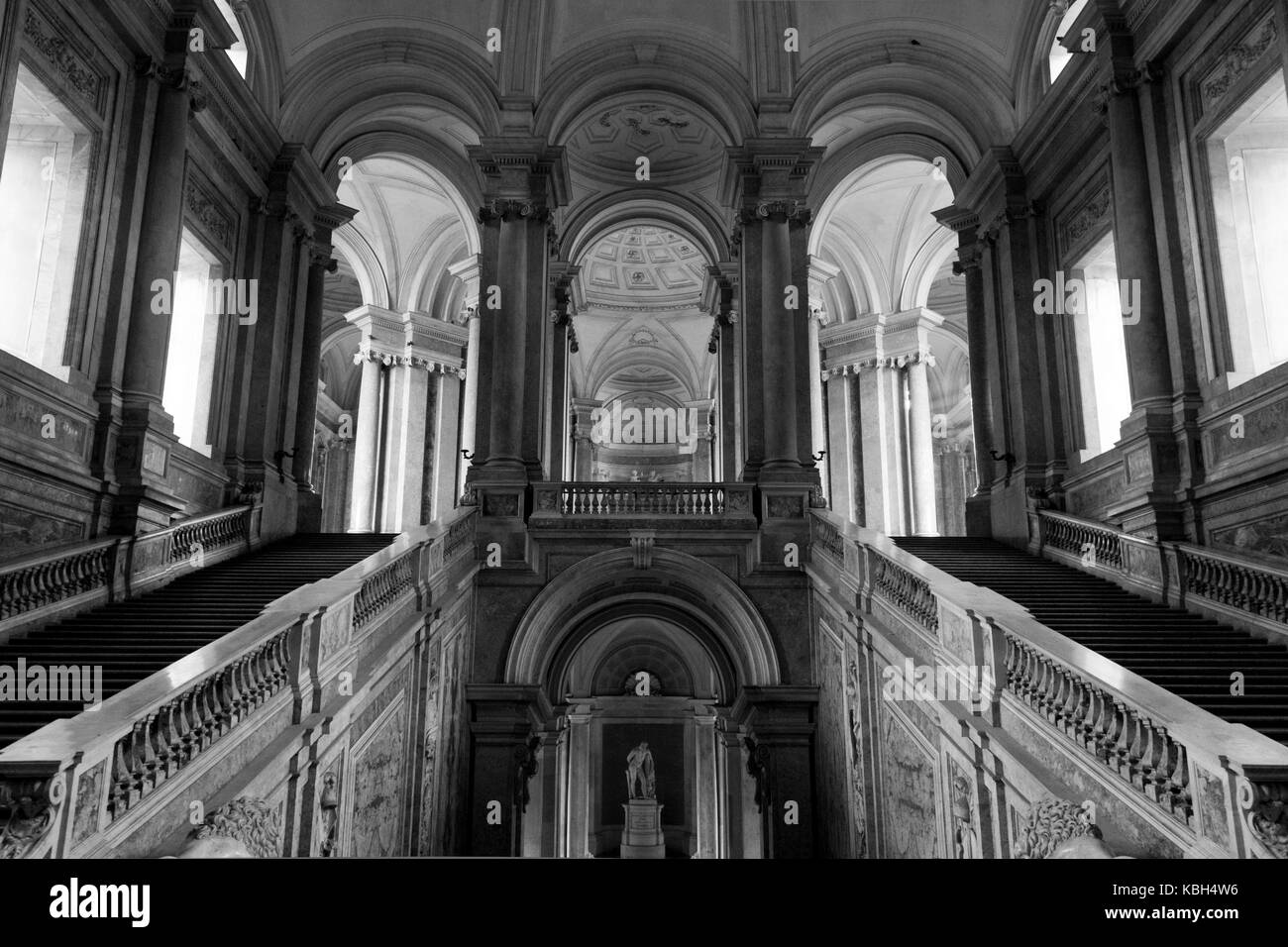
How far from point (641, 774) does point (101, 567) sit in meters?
13.7

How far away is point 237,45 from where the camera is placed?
43.7 feet

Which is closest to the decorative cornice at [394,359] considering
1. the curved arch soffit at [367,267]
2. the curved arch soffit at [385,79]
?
the curved arch soffit at [367,267]

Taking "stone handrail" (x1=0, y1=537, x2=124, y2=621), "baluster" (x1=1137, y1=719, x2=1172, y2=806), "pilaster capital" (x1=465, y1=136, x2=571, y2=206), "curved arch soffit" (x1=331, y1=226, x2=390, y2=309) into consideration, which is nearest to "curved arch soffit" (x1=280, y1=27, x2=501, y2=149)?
"pilaster capital" (x1=465, y1=136, x2=571, y2=206)

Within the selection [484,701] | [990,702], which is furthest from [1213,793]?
[484,701]

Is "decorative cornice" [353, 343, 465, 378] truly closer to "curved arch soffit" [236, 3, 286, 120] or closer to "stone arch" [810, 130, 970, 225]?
"curved arch soffit" [236, 3, 286, 120]

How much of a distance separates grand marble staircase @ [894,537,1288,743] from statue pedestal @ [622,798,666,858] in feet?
34.7

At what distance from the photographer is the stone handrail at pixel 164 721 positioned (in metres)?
3.86

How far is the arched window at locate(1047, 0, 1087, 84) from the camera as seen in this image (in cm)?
1292

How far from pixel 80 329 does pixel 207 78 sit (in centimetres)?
422

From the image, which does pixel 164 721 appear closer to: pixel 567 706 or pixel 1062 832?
pixel 1062 832

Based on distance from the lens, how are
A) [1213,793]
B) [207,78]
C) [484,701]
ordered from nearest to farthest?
[1213,793], [207,78], [484,701]

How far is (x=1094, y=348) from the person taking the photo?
13.3 metres

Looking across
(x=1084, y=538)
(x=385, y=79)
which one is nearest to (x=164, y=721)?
(x=1084, y=538)
